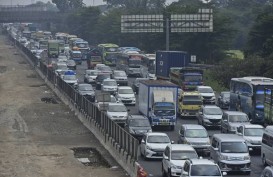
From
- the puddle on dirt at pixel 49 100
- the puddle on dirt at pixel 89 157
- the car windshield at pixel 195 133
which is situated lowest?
the puddle on dirt at pixel 49 100

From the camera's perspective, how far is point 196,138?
4197 centimetres

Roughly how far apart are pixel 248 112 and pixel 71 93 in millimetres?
18299

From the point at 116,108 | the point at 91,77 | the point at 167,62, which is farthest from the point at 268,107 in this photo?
the point at 91,77

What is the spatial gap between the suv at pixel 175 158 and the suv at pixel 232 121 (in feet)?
36.4

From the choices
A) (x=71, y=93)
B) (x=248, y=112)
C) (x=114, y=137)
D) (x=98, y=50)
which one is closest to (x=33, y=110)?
(x=71, y=93)

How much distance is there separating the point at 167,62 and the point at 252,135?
38606mm

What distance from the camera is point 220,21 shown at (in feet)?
382

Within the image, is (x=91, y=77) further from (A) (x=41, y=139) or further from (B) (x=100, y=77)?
(A) (x=41, y=139)

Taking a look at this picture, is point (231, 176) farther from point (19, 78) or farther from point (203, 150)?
point (19, 78)

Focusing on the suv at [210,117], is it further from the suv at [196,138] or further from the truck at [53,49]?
the truck at [53,49]

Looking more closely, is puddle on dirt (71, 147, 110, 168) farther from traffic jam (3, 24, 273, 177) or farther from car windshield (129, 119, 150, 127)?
car windshield (129, 119, 150, 127)

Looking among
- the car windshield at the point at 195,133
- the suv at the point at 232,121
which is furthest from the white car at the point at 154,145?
the suv at the point at 232,121

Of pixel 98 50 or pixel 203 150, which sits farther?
pixel 98 50

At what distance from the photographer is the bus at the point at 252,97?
5412 centimetres
